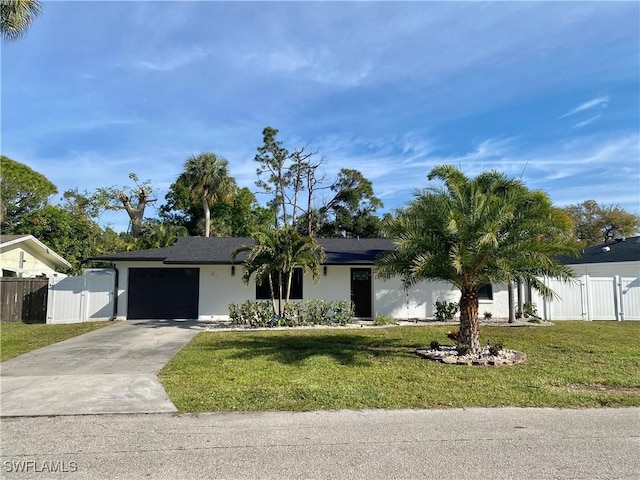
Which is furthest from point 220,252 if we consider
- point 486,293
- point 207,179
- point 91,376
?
point 207,179

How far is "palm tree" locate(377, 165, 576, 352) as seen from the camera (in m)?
8.53

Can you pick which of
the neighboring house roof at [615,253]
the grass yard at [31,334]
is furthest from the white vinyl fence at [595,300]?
the grass yard at [31,334]

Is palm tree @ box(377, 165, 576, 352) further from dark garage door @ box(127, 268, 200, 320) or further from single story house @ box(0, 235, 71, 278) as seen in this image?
single story house @ box(0, 235, 71, 278)

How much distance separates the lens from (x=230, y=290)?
16844 mm

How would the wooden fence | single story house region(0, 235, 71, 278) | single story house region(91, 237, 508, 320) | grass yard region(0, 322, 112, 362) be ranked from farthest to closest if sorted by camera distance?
1. single story house region(0, 235, 71, 278)
2. single story house region(91, 237, 508, 320)
3. the wooden fence
4. grass yard region(0, 322, 112, 362)

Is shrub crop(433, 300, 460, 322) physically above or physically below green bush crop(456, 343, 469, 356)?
above

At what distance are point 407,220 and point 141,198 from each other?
104 ft

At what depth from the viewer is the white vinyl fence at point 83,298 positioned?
1603cm

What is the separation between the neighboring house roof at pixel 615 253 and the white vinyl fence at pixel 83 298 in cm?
2296

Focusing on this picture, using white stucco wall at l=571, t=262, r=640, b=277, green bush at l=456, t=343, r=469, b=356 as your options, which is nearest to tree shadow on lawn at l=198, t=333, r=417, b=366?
green bush at l=456, t=343, r=469, b=356

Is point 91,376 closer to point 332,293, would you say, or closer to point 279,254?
point 279,254

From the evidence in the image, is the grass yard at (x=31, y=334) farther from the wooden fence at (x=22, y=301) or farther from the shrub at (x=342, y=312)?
the shrub at (x=342, y=312)

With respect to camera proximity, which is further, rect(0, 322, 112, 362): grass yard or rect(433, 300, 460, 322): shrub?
rect(433, 300, 460, 322): shrub

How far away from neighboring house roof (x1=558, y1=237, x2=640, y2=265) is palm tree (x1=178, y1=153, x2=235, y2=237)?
2311cm
